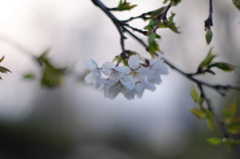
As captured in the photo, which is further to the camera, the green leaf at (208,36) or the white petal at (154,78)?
the white petal at (154,78)

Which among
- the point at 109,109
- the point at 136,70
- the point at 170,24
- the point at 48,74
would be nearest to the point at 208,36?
the point at 170,24

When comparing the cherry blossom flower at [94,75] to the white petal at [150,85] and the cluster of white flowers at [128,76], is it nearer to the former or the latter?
the cluster of white flowers at [128,76]

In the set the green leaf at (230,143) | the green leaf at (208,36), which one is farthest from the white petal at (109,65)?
the green leaf at (230,143)

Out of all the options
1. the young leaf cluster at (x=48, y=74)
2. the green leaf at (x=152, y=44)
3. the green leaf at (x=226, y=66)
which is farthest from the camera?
the young leaf cluster at (x=48, y=74)

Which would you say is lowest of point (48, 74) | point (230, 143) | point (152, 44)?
point (230, 143)

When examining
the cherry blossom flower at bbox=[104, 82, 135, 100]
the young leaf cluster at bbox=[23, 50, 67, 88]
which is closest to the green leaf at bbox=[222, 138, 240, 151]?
the cherry blossom flower at bbox=[104, 82, 135, 100]

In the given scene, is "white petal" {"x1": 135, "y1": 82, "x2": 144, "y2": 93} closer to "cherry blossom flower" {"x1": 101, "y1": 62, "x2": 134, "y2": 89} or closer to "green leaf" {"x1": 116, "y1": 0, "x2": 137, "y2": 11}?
"cherry blossom flower" {"x1": 101, "y1": 62, "x2": 134, "y2": 89}

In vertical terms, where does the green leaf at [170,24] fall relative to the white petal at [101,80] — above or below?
above

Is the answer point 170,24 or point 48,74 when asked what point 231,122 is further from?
point 48,74

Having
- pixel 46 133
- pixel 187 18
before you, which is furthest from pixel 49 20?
pixel 46 133

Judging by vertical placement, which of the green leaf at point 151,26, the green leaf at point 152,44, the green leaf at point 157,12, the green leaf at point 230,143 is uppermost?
the green leaf at point 157,12
